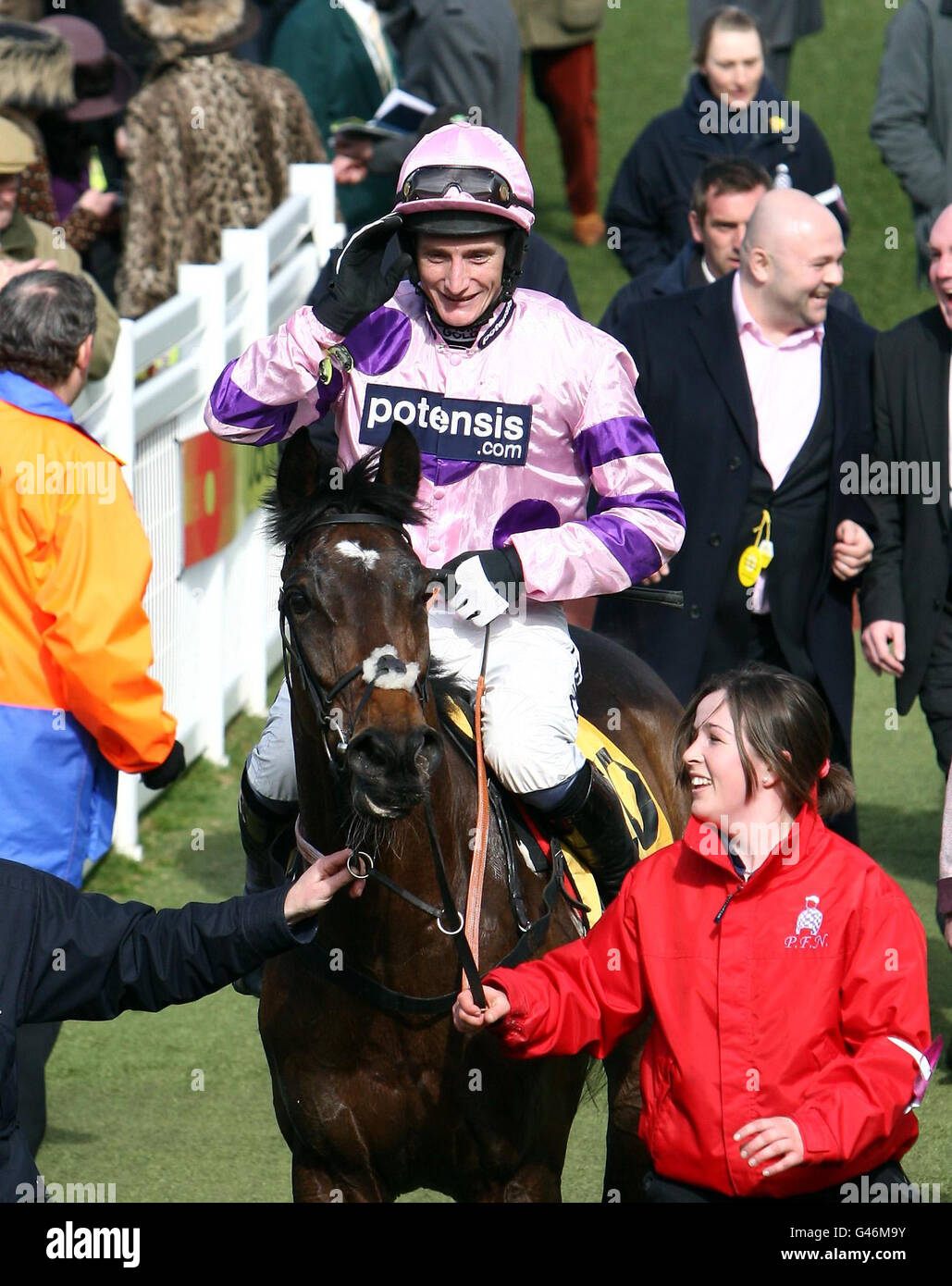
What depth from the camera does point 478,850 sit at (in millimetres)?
3691

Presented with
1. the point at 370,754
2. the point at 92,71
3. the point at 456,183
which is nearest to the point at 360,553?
the point at 370,754

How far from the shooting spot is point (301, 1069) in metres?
3.72

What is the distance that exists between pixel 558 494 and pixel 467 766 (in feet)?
1.99

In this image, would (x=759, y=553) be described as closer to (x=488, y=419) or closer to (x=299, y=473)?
(x=488, y=419)

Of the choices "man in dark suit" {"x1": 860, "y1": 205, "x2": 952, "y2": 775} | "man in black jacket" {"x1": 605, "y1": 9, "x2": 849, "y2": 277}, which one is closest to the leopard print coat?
"man in black jacket" {"x1": 605, "y1": 9, "x2": 849, "y2": 277}

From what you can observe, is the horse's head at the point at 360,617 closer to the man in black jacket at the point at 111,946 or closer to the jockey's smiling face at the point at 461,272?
the man in black jacket at the point at 111,946

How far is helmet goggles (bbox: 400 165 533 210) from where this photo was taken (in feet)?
12.5

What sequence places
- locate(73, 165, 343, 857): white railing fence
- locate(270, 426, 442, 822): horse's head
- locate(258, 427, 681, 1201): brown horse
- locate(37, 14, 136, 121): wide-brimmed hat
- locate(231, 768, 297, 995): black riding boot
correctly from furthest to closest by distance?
locate(37, 14, 136, 121): wide-brimmed hat → locate(73, 165, 343, 857): white railing fence → locate(231, 768, 297, 995): black riding boot → locate(258, 427, 681, 1201): brown horse → locate(270, 426, 442, 822): horse's head

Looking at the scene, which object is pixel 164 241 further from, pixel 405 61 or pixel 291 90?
pixel 405 61

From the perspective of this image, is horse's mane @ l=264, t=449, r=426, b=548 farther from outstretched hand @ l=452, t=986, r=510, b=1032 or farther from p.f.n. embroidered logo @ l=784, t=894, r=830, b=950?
p.f.n. embroidered logo @ l=784, t=894, r=830, b=950

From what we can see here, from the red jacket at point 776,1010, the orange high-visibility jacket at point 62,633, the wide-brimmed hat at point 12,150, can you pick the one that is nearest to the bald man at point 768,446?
the orange high-visibility jacket at point 62,633

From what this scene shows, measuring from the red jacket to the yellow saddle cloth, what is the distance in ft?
2.70

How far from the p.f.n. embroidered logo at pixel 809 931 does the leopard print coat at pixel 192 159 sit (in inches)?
229
